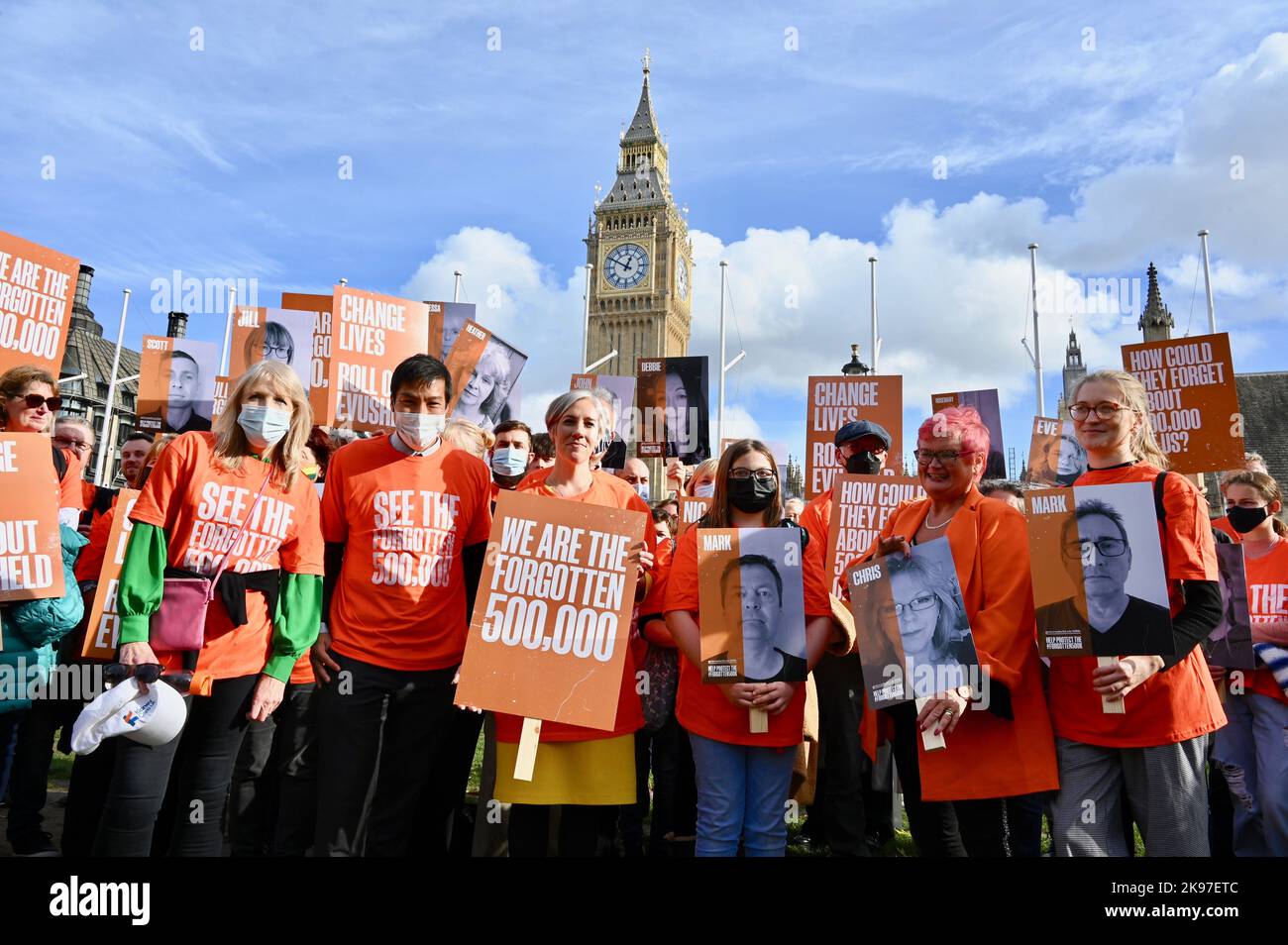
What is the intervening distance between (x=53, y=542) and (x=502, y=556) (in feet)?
7.12

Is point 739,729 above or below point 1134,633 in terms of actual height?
below

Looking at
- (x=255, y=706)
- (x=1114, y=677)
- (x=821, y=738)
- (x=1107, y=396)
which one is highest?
(x=1107, y=396)

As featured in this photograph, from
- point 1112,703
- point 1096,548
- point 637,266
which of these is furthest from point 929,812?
point 637,266

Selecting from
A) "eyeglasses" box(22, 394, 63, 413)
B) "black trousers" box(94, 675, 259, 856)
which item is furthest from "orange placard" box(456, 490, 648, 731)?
"eyeglasses" box(22, 394, 63, 413)

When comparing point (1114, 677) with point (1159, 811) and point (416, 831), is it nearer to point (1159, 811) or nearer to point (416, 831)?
point (1159, 811)

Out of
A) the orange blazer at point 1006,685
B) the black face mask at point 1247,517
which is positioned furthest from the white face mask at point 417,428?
the black face mask at point 1247,517

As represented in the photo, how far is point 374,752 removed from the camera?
3.53m

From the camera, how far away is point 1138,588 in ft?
9.67

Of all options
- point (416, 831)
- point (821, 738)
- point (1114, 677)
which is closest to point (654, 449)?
point (821, 738)

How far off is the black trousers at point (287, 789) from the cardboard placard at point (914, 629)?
296cm

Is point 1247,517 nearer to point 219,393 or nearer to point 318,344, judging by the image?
point 318,344

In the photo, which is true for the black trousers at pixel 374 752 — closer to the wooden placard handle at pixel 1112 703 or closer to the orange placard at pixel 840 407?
the wooden placard handle at pixel 1112 703

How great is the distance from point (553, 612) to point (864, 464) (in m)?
2.61

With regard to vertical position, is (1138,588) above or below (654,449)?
below
